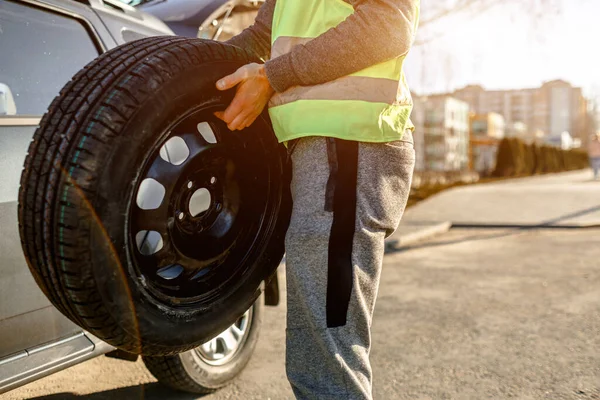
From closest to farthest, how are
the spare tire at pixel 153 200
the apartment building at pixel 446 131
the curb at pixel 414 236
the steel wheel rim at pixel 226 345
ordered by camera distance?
the spare tire at pixel 153 200 → the steel wheel rim at pixel 226 345 → the curb at pixel 414 236 → the apartment building at pixel 446 131

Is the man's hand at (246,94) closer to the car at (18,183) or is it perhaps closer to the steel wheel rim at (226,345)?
the car at (18,183)

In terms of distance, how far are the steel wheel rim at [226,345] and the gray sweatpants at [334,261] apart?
1255 mm

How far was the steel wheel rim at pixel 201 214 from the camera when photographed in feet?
5.80

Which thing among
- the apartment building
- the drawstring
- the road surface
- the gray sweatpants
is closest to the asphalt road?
the road surface

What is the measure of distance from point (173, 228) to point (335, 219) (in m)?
0.50

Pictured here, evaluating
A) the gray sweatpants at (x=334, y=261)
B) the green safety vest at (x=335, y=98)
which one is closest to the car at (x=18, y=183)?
the gray sweatpants at (x=334, y=261)

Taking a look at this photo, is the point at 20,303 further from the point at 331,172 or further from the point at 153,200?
the point at 331,172

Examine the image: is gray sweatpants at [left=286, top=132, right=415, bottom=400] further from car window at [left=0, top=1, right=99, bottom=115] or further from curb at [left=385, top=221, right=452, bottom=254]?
curb at [left=385, top=221, right=452, bottom=254]

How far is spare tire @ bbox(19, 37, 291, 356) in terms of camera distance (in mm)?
1549

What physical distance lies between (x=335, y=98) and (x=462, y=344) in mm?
2566

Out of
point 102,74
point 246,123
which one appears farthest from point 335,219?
point 102,74

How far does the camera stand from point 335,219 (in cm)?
168

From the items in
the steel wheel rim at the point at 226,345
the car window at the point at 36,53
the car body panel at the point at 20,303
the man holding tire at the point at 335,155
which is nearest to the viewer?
the man holding tire at the point at 335,155

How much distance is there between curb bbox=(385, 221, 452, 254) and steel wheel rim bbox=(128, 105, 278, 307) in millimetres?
5838
